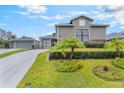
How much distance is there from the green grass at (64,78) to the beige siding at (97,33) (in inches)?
281

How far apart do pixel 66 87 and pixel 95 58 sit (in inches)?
141

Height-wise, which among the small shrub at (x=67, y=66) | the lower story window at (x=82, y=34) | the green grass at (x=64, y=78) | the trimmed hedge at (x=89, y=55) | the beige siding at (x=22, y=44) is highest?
the lower story window at (x=82, y=34)

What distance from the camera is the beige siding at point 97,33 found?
1580 centimetres

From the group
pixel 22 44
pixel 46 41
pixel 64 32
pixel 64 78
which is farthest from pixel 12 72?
pixel 22 44

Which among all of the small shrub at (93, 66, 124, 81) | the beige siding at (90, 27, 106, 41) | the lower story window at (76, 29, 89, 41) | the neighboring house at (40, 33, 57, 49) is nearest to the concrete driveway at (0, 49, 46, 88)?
the small shrub at (93, 66, 124, 81)

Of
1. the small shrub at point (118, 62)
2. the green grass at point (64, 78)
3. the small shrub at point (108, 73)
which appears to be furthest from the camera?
the small shrub at point (118, 62)

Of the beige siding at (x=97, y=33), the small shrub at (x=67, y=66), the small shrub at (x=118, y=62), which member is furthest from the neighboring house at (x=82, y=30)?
the small shrub at (x=67, y=66)

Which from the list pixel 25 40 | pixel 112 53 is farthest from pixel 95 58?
pixel 25 40

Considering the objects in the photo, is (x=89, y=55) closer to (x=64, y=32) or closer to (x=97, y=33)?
(x=64, y=32)

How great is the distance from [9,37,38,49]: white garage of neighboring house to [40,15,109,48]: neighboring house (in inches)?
37.1

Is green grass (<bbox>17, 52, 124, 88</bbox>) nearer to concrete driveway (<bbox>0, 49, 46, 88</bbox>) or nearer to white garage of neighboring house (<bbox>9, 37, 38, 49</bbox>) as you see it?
concrete driveway (<bbox>0, 49, 46, 88</bbox>)

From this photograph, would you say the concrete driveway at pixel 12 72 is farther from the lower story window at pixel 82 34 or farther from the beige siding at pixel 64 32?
the lower story window at pixel 82 34

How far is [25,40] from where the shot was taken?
16359mm
